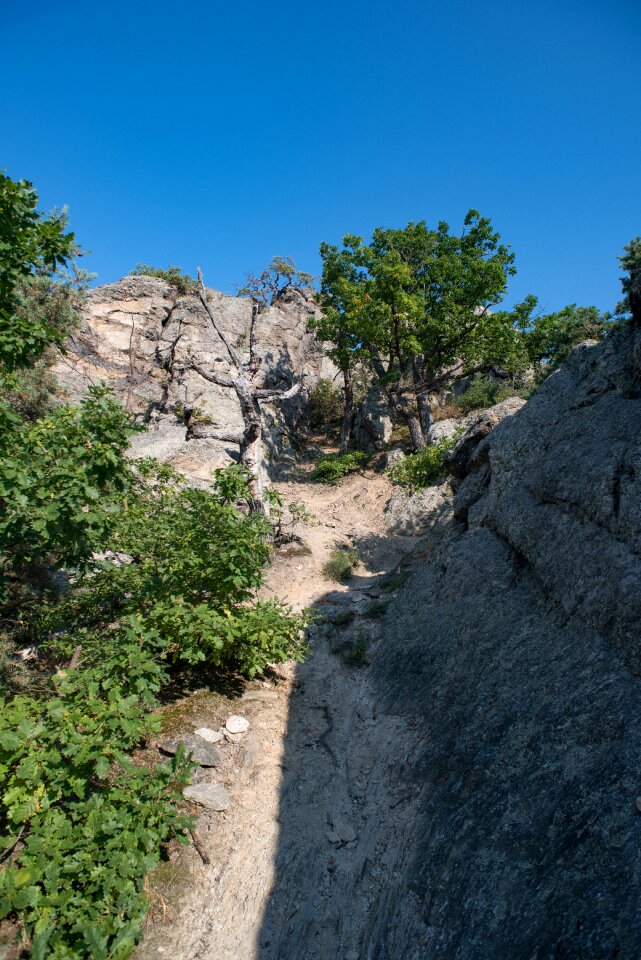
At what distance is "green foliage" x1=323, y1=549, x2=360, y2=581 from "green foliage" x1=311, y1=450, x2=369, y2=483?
27.7 feet

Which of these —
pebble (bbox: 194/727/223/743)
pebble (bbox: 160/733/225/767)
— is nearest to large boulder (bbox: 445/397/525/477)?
pebble (bbox: 194/727/223/743)

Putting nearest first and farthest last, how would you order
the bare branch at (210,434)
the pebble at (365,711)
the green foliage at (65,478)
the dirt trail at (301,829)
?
1. the dirt trail at (301,829)
2. the green foliage at (65,478)
3. the pebble at (365,711)
4. the bare branch at (210,434)

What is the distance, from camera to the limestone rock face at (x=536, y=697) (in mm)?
2912

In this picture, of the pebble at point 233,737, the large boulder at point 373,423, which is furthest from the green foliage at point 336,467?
the pebble at point 233,737

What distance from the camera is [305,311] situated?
30438 mm

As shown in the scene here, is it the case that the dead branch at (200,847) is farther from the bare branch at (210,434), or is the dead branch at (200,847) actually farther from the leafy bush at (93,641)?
the bare branch at (210,434)

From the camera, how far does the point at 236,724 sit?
562 cm

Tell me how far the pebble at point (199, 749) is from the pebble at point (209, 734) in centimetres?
7

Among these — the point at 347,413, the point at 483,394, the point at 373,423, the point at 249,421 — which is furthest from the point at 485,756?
the point at 347,413

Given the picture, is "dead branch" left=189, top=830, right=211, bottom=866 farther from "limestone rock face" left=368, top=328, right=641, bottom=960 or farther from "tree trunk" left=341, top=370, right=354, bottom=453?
"tree trunk" left=341, top=370, right=354, bottom=453

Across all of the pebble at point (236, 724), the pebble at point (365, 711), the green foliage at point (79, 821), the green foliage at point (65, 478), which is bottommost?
the pebble at point (236, 724)

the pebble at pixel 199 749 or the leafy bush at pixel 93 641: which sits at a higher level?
the leafy bush at pixel 93 641

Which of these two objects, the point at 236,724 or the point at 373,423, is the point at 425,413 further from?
the point at 236,724

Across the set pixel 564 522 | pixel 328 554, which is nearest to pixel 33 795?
pixel 564 522
